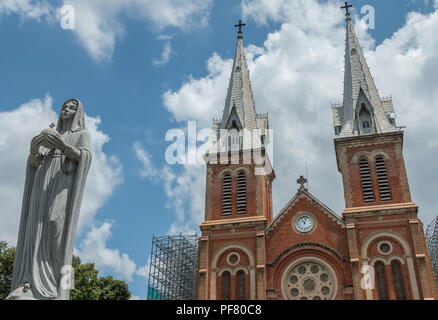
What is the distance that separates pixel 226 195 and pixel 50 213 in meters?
26.6

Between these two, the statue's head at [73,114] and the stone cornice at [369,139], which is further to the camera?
the stone cornice at [369,139]

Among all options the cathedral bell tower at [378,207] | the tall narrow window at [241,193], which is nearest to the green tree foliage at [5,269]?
the tall narrow window at [241,193]

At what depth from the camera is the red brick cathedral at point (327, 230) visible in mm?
26219

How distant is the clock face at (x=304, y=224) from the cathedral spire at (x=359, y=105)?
689cm

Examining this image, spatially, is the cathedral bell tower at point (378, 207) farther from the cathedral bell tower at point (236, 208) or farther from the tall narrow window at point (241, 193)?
the tall narrow window at point (241, 193)

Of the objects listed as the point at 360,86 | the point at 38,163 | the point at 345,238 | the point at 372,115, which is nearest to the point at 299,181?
the point at 345,238

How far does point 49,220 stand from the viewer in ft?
17.5

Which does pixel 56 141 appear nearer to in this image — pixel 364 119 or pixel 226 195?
pixel 226 195

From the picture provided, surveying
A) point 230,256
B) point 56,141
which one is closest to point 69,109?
point 56,141

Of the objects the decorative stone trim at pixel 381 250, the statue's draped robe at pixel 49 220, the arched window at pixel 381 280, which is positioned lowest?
the statue's draped robe at pixel 49 220

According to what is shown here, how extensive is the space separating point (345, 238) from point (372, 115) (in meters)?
9.94

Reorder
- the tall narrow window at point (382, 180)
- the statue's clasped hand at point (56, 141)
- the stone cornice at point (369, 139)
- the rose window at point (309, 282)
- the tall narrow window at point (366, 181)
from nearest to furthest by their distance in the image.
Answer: the statue's clasped hand at point (56, 141)
the rose window at point (309, 282)
the tall narrow window at point (382, 180)
the tall narrow window at point (366, 181)
the stone cornice at point (369, 139)

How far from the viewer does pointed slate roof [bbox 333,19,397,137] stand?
3238 centimetres

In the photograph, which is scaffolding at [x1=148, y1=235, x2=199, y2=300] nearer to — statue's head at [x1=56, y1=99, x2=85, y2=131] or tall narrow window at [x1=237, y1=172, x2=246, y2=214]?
tall narrow window at [x1=237, y1=172, x2=246, y2=214]
